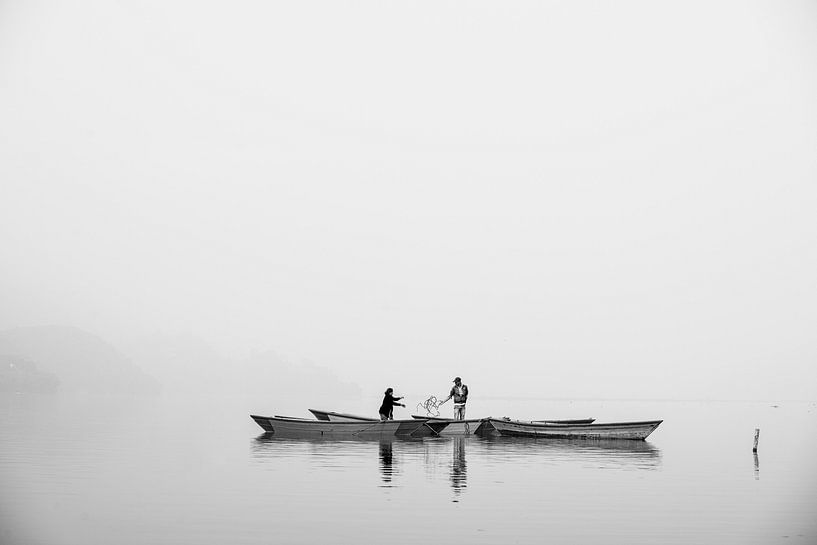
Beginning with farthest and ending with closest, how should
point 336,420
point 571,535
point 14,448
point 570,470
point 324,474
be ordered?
point 336,420 < point 14,448 < point 570,470 < point 324,474 < point 571,535

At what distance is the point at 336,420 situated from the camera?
172 feet

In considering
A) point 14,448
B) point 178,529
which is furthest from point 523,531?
point 14,448

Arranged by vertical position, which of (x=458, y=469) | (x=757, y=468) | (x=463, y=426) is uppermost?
(x=463, y=426)

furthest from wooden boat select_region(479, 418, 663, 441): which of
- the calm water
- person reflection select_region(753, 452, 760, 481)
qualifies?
person reflection select_region(753, 452, 760, 481)

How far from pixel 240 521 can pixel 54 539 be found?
466cm

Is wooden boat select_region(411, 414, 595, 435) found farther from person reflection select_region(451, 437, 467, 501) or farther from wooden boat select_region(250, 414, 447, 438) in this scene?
person reflection select_region(451, 437, 467, 501)

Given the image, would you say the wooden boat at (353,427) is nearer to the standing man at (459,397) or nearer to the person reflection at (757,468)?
the standing man at (459,397)

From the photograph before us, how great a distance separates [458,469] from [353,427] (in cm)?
1651

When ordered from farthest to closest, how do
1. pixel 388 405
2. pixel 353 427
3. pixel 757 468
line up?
pixel 388 405 → pixel 353 427 → pixel 757 468

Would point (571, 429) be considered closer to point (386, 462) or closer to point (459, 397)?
point (459, 397)

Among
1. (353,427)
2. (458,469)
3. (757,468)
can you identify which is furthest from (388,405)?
(757,468)

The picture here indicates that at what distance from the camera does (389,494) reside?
2686 cm

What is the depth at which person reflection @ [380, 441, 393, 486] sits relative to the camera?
3097cm

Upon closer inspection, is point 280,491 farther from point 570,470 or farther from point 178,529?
point 570,470
